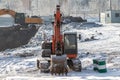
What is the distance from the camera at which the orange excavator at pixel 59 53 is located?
18.2 metres

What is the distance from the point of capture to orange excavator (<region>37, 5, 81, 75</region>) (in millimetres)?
18156

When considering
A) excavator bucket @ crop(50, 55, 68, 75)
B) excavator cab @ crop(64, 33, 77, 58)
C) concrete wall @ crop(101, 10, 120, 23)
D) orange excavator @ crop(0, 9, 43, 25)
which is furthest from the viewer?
concrete wall @ crop(101, 10, 120, 23)

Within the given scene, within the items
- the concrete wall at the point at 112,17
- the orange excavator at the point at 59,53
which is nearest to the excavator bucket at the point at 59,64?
the orange excavator at the point at 59,53

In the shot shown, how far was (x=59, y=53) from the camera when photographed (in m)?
18.9

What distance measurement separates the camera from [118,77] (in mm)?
17484

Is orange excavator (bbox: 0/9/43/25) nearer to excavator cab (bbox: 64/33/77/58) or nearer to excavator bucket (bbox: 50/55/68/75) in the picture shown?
excavator cab (bbox: 64/33/77/58)

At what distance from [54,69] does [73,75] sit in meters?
1.02

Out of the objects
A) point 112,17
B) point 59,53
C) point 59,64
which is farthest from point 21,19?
point 59,64

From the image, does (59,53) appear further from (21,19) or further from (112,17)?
(112,17)

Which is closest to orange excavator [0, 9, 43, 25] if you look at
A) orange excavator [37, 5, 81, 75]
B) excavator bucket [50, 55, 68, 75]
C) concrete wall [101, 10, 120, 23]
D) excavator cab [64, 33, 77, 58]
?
concrete wall [101, 10, 120, 23]

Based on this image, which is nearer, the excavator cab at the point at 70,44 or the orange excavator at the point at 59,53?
the orange excavator at the point at 59,53

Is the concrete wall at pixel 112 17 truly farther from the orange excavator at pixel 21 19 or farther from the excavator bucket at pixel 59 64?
the excavator bucket at pixel 59 64

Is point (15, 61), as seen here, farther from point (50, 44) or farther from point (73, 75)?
point (73, 75)

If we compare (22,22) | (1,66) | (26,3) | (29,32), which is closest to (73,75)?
(1,66)
